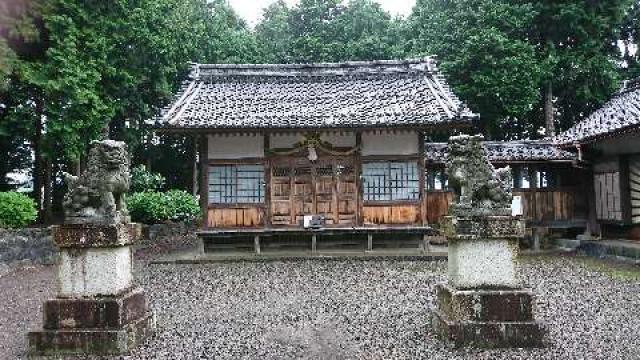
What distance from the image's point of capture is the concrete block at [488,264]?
6668mm

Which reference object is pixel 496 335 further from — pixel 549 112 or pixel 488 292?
pixel 549 112

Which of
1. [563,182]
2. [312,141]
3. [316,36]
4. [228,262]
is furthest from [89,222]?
[316,36]

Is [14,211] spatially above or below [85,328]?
above

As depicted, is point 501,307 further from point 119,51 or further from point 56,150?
point 119,51

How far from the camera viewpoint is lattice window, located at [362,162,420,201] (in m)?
16.8

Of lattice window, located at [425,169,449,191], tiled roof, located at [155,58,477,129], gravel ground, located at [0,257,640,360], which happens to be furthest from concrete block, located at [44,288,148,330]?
lattice window, located at [425,169,449,191]

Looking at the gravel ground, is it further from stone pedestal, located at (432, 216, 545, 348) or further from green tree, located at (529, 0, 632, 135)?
green tree, located at (529, 0, 632, 135)

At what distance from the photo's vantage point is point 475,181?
6.95 m

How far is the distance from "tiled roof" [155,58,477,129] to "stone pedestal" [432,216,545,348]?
29.6 ft

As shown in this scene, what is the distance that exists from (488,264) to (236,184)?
36.7 feet

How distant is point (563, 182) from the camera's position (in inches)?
737

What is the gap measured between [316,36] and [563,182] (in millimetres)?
17687

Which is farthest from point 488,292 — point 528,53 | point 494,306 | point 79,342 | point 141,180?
point 528,53

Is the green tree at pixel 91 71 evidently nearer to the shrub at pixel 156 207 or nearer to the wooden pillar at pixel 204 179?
the shrub at pixel 156 207
